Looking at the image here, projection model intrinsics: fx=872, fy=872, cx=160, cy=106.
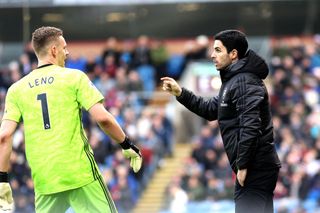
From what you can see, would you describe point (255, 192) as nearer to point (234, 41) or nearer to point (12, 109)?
point (234, 41)

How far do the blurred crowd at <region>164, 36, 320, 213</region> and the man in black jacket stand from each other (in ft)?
26.7

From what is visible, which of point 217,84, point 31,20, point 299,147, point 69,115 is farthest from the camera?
point 31,20

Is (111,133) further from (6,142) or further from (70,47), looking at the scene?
(70,47)

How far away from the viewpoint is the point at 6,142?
6.23 m

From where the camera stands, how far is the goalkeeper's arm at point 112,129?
615 cm

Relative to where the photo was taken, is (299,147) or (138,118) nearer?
(299,147)

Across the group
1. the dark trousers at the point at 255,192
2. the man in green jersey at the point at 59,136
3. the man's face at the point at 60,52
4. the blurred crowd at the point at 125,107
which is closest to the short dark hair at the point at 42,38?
the man's face at the point at 60,52

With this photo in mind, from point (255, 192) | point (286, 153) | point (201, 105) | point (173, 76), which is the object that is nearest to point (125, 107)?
point (173, 76)

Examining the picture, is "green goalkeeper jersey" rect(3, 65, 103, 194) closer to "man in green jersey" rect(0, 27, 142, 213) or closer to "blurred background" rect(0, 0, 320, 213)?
"man in green jersey" rect(0, 27, 142, 213)

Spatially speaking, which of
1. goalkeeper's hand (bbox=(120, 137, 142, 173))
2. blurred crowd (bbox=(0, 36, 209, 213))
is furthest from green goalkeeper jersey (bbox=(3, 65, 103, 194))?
blurred crowd (bbox=(0, 36, 209, 213))

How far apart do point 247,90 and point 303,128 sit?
35.5ft

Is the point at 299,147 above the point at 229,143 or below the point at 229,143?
below

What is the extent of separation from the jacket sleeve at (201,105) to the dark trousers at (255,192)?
716 millimetres

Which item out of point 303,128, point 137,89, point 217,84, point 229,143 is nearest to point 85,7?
point 137,89
